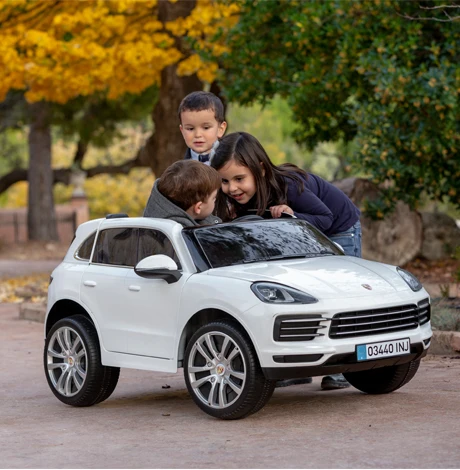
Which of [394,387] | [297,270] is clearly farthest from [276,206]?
[394,387]

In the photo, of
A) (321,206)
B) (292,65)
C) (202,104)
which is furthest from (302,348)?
(292,65)

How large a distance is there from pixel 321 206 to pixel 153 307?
5.11ft

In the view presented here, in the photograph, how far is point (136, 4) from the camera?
68.6 feet

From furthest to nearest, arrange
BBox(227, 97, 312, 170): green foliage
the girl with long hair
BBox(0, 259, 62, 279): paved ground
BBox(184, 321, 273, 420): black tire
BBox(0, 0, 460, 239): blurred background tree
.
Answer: BBox(227, 97, 312, 170): green foliage, BBox(0, 259, 62, 279): paved ground, BBox(0, 0, 460, 239): blurred background tree, the girl with long hair, BBox(184, 321, 273, 420): black tire

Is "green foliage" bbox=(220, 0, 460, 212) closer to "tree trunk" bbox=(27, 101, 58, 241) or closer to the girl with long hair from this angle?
the girl with long hair

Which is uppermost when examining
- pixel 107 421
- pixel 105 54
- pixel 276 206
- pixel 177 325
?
pixel 105 54

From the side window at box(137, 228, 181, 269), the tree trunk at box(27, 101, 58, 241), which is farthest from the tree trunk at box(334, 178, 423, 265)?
the tree trunk at box(27, 101, 58, 241)

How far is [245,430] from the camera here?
703 centimetres

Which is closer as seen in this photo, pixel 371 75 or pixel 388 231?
pixel 371 75

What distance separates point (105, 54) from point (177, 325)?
13384 mm

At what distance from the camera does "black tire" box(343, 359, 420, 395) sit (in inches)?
319

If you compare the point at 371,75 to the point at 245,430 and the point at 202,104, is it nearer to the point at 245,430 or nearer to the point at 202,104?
the point at 202,104

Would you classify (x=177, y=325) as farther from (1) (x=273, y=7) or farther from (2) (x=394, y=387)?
(1) (x=273, y=7)

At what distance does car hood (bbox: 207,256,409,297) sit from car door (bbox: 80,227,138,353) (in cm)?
86
